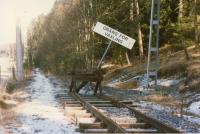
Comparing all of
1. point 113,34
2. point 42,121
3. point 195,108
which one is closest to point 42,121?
point 42,121

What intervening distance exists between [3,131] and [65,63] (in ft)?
70.0

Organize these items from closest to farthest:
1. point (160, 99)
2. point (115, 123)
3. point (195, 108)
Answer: point (115, 123)
point (195, 108)
point (160, 99)

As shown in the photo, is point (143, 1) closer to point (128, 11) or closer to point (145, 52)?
point (128, 11)

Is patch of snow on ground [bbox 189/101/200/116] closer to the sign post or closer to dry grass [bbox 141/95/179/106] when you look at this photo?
dry grass [bbox 141/95/179/106]

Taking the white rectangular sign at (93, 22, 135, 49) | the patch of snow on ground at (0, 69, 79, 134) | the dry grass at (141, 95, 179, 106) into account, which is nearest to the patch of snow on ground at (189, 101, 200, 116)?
the dry grass at (141, 95, 179, 106)

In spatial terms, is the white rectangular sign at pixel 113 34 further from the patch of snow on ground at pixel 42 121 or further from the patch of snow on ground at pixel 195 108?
the patch of snow on ground at pixel 42 121

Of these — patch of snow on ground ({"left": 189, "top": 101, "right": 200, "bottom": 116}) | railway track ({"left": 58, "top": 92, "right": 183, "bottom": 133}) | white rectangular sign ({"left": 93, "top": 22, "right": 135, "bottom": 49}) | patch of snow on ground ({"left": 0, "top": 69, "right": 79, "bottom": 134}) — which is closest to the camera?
railway track ({"left": 58, "top": 92, "right": 183, "bottom": 133})

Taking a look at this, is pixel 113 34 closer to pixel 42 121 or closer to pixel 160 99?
pixel 160 99

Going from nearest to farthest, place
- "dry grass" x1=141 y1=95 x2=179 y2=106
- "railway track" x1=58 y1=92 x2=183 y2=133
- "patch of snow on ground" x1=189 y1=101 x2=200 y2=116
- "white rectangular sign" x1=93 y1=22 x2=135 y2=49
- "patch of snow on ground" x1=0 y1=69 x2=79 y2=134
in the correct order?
"railway track" x1=58 y1=92 x2=183 y2=133, "patch of snow on ground" x1=0 y1=69 x2=79 y2=134, "patch of snow on ground" x1=189 y1=101 x2=200 y2=116, "white rectangular sign" x1=93 y1=22 x2=135 y2=49, "dry grass" x1=141 y1=95 x2=179 y2=106

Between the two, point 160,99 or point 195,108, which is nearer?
point 195,108

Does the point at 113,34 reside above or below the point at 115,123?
above

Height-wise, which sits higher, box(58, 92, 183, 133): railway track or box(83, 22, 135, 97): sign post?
box(83, 22, 135, 97): sign post

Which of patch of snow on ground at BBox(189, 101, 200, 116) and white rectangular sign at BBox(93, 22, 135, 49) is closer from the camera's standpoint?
patch of snow on ground at BBox(189, 101, 200, 116)

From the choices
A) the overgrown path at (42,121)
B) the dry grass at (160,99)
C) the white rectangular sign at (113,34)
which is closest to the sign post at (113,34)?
the white rectangular sign at (113,34)
